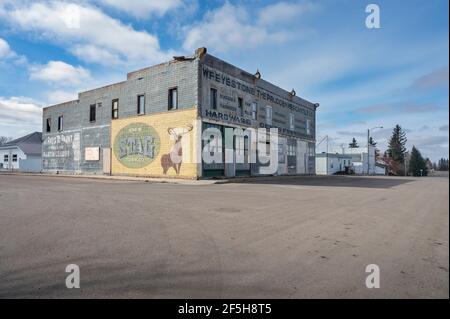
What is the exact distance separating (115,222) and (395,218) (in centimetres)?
677

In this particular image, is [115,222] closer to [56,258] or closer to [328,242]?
[56,258]

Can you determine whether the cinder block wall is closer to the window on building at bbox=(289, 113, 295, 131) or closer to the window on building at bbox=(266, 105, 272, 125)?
the window on building at bbox=(266, 105, 272, 125)

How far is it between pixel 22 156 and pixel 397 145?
88338mm

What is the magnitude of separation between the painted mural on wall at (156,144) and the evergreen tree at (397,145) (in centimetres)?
7515

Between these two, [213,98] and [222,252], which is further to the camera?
[213,98]

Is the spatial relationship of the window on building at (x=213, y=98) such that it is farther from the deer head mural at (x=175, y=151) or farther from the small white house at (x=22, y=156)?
the small white house at (x=22, y=156)

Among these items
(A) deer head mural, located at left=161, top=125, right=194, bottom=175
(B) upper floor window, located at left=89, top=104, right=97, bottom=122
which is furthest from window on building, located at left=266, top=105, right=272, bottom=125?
(B) upper floor window, located at left=89, top=104, right=97, bottom=122

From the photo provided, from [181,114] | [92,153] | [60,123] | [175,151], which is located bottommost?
[175,151]

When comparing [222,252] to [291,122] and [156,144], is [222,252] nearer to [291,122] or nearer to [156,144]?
[156,144]

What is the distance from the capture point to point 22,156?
48.2 metres

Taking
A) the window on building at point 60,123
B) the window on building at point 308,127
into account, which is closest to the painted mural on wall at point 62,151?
the window on building at point 60,123

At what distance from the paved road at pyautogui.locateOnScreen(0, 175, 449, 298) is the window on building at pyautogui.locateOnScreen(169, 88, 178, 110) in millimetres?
15338

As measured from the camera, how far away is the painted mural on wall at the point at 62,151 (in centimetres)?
3106

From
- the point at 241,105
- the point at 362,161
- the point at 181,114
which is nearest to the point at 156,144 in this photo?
the point at 181,114
